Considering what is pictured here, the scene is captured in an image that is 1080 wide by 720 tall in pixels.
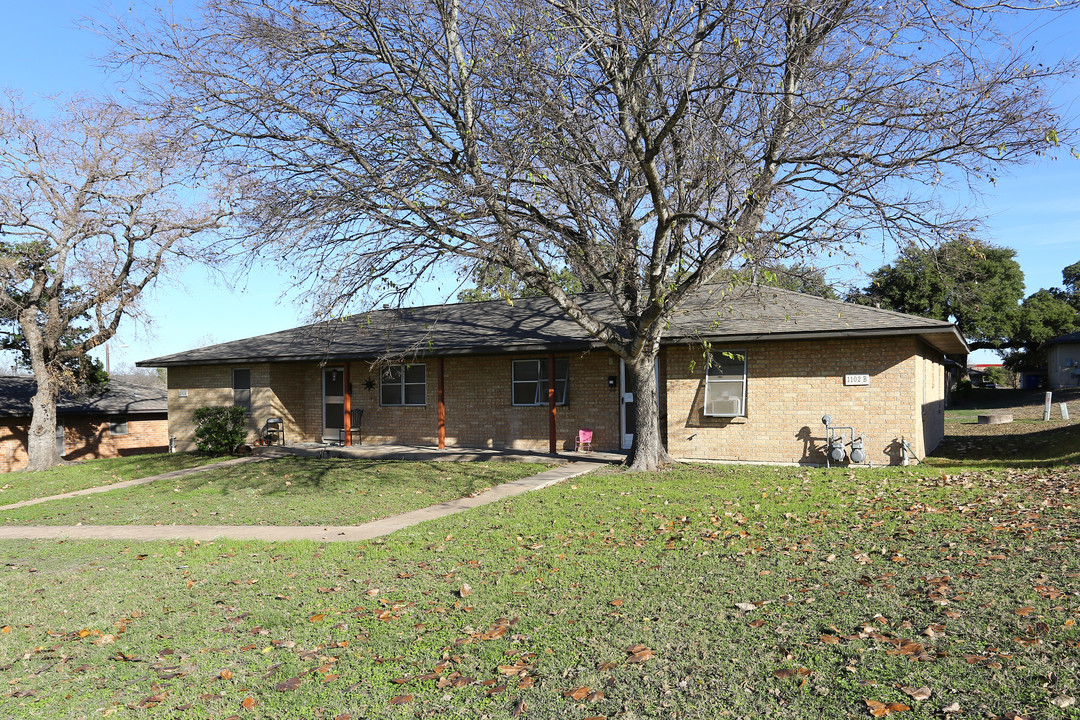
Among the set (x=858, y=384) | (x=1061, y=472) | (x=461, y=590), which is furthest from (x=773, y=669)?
(x=858, y=384)

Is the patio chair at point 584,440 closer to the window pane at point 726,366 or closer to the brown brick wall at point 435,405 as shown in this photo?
the brown brick wall at point 435,405

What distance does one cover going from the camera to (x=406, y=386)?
20312 millimetres

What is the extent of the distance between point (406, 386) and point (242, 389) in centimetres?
582

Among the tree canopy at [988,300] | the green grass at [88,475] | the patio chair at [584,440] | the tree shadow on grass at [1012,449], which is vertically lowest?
the green grass at [88,475]

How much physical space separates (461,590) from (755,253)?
23.1ft

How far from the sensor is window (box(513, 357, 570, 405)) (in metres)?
18.0

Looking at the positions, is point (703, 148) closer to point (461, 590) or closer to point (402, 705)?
point (461, 590)

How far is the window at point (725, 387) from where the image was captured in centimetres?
1541

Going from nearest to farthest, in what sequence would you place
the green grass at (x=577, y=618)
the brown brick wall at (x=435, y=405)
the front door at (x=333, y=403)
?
the green grass at (x=577, y=618), the brown brick wall at (x=435, y=405), the front door at (x=333, y=403)

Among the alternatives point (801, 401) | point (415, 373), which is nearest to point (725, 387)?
point (801, 401)

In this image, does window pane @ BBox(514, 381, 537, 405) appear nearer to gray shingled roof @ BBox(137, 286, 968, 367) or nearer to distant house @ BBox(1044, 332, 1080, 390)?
gray shingled roof @ BBox(137, 286, 968, 367)

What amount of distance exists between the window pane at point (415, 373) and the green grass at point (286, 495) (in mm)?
3635

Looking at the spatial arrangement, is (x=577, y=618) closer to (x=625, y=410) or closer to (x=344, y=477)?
(x=344, y=477)

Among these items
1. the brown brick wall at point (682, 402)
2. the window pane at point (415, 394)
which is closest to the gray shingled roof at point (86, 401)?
the brown brick wall at point (682, 402)
